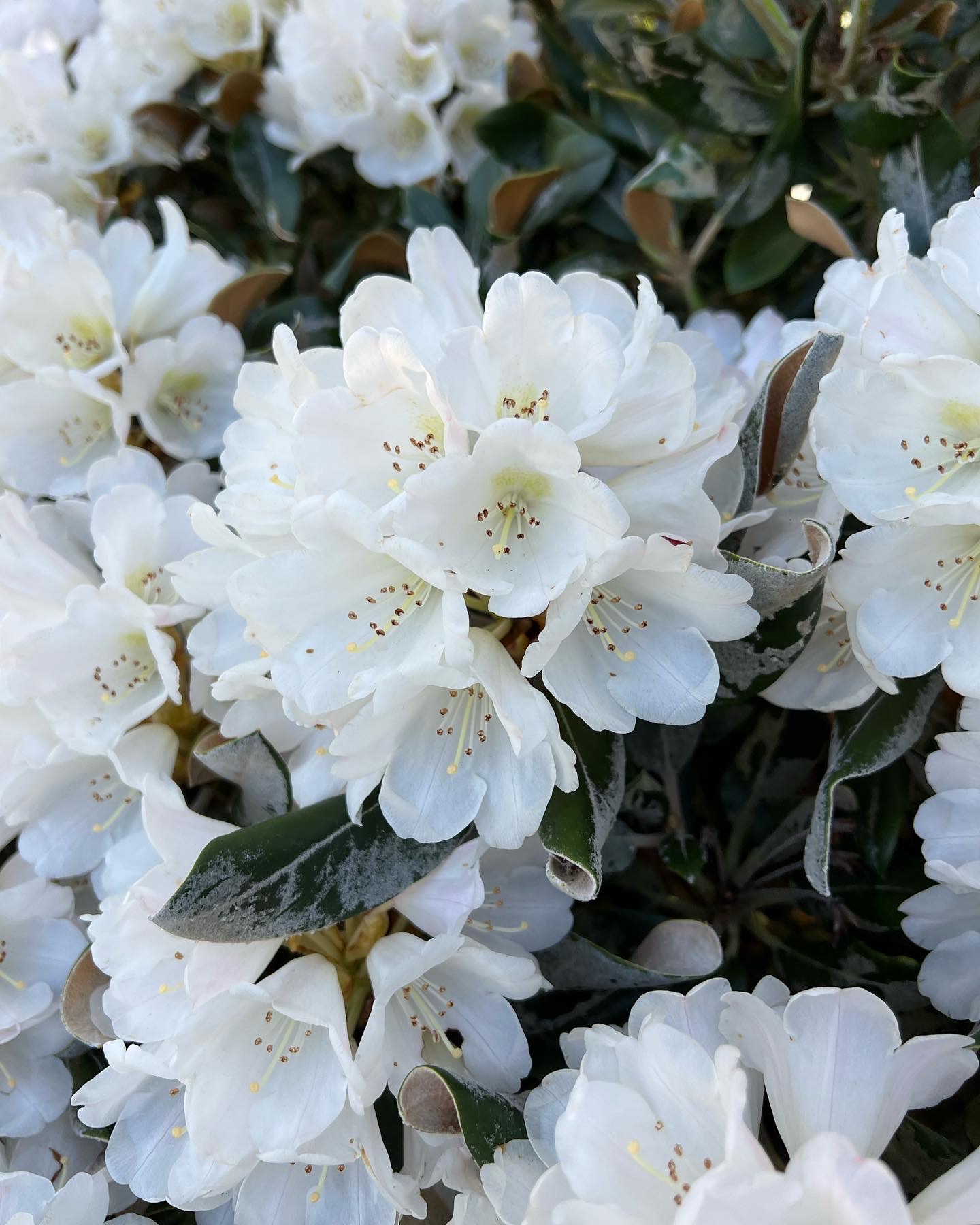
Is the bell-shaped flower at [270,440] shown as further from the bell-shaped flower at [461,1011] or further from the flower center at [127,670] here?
the bell-shaped flower at [461,1011]

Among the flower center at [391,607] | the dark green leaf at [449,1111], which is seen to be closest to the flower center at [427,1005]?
the dark green leaf at [449,1111]

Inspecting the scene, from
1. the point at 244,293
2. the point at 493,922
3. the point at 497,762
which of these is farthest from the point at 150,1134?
the point at 244,293

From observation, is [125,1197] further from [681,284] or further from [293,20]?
[293,20]

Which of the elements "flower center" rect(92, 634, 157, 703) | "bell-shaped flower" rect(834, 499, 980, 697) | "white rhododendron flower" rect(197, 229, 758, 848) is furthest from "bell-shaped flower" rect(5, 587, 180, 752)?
"bell-shaped flower" rect(834, 499, 980, 697)

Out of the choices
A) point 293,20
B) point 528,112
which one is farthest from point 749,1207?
point 293,20

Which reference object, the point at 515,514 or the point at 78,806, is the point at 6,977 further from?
the point at 515,514

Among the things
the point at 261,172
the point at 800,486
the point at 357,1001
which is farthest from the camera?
the point at 261,172

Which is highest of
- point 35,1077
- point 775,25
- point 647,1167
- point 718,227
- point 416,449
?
point 775,25
